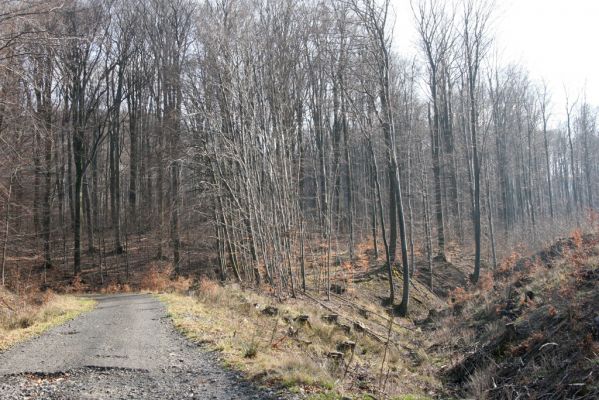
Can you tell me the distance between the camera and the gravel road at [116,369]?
6.05 m

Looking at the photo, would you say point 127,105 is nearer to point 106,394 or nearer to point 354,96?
point 354,96

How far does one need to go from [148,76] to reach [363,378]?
29846mm

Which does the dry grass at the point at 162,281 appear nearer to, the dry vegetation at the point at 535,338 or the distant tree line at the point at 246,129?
the distant tree line at the point at 246,129

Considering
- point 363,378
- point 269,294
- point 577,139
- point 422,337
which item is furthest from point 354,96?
point 577,139

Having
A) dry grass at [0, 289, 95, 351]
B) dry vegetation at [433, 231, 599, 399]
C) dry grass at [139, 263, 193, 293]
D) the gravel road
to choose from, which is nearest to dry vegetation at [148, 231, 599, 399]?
dry vegetation at [433, 231, 599, 399]

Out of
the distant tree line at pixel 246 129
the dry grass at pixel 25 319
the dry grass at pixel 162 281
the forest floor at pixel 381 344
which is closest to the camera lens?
the forest floor at pixel 381 344

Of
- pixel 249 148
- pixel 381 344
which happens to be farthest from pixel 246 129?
pixel 381 344

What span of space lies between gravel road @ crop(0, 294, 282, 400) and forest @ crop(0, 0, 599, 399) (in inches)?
164

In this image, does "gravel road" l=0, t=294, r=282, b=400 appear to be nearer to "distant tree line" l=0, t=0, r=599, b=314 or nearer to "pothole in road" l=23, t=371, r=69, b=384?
"pothole in road" l=23, t=371, r=69, b=384

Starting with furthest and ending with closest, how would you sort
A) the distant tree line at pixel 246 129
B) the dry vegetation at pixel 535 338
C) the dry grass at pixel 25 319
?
the distant tree line at pixel 246 129
the dry grass at pixel 25 319
the dry vegetation at pixel 535 338

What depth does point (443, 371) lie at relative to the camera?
31.8 ft

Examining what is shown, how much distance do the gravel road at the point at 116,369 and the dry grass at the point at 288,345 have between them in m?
0.43

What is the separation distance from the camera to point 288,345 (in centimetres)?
925

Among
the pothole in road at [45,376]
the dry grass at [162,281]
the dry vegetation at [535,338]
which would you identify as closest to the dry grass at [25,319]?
the pothole in road at [45,376]
